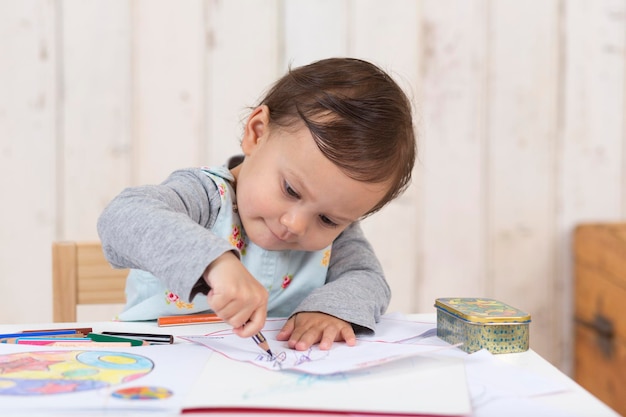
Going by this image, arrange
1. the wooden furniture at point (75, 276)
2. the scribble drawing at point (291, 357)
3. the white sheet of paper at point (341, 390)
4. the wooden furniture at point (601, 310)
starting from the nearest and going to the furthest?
the white sheet of paper at point (341, 390), the scribble drawing at point (291, 357), the wooden furniture at point (75, 276), the wooden furniture at point (601, 310)

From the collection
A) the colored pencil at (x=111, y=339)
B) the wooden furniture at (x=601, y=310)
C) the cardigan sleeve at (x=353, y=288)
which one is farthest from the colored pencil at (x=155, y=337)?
the wooden furniture at (x=601, y=310)

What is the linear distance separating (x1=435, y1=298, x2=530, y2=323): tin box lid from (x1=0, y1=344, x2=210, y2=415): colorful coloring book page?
21 centimetres

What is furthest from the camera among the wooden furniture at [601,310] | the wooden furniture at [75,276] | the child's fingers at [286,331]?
the wooden furniture at [601,310]

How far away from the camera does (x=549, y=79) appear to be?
140cm

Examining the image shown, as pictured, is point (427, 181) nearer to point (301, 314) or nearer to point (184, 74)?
point (184, 74)

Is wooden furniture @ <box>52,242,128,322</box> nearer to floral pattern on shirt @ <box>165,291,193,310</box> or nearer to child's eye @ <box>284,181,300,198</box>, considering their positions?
floral pattern on shirt @ <box>165,291,193,310</box>

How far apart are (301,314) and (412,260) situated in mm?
737

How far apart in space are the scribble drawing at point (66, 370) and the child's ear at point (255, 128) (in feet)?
1.02

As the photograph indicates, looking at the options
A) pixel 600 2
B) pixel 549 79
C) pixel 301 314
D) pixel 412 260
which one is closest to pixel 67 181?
pixel 412 260

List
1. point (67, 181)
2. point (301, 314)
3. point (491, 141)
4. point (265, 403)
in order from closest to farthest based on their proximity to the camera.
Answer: point (265, 403)
point (301, 314)
point (67, 181)
point (491, 141)

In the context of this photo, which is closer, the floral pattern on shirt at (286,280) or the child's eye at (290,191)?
the child's eye at (290,191)

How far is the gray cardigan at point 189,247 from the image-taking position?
0.57 meters

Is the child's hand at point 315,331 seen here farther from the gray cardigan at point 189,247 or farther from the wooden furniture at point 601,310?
the wooden furniture at point 601,310

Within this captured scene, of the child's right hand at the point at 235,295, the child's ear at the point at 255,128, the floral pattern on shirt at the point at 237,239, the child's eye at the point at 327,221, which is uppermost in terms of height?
the child's ear at the point at 255,128
